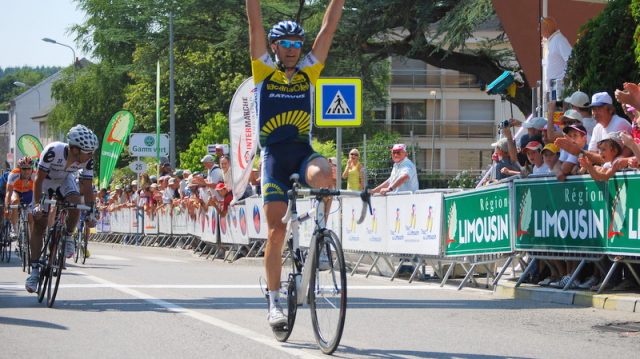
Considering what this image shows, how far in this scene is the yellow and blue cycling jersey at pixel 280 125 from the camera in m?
8.16

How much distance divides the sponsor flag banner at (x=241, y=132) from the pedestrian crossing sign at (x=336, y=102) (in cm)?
480

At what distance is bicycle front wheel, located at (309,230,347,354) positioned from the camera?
7426 millimetres

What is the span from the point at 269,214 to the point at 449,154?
7348 centimetres

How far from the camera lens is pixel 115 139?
39.1 m

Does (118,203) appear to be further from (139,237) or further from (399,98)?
(399,98)

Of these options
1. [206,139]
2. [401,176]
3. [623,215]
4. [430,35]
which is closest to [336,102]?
[401,176]

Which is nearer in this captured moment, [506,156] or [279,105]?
[279,105]

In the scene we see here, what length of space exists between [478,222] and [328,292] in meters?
6.92

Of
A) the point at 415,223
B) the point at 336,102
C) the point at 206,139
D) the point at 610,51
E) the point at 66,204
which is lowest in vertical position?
the point at 415,223

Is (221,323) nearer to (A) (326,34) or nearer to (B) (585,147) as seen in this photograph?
(A) (326,34)

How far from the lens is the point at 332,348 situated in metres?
7.47

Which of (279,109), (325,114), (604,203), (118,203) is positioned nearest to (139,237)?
(118,203)

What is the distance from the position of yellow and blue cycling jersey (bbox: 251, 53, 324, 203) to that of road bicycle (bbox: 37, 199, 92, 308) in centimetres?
391

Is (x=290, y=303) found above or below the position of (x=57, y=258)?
below
